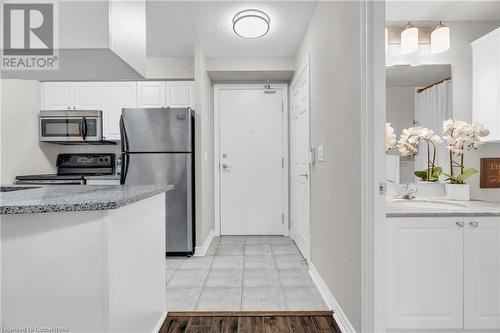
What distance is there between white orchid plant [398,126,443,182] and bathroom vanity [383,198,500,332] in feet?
2.29

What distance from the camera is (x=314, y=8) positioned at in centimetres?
259

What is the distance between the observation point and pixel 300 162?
11.5ft

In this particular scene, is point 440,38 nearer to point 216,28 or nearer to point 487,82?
point 487,82

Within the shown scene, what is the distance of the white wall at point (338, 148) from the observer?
64.9 inches

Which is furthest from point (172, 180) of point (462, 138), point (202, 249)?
point (462, 138)

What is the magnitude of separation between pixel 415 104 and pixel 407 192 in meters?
0.67

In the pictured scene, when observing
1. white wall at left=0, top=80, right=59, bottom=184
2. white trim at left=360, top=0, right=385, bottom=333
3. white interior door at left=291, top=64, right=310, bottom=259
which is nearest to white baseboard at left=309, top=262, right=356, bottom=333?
white trim at left=360, top=0, right=385, bottom=333

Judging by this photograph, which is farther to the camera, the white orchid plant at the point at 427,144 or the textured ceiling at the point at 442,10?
the white orchid plant at the point at 427,144

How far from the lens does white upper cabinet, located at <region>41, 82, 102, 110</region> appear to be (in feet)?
12.0

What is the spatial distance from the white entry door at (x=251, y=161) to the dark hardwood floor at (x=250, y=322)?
2.25m

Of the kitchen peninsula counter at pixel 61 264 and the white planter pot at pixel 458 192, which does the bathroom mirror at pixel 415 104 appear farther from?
the kitchen peninsula counter at pixel 61 264

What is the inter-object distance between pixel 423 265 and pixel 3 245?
187 cm

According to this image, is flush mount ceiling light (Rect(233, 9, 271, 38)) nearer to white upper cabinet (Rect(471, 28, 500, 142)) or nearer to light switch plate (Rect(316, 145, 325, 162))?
light switch plate (Rect(316, 145, 325, 162))

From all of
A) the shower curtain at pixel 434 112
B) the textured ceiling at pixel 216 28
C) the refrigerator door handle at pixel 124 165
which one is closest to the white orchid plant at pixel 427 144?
the shower curtain at pixel 434 112
